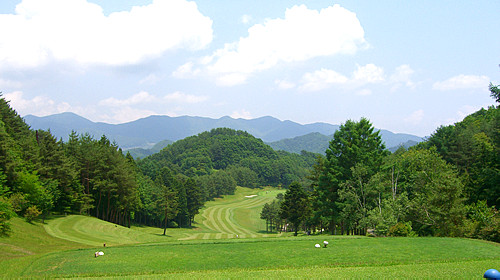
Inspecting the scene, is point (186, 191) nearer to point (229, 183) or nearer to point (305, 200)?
point (305, 200)

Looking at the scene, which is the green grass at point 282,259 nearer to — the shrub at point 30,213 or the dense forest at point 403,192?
the dense forest at point 403,192

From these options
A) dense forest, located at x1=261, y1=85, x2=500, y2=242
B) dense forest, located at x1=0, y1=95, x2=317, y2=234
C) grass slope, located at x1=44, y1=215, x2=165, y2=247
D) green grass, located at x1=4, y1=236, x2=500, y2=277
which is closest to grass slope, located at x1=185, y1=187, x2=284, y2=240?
dense forest, located at x1=0, y1=95, x2=317, y2=234

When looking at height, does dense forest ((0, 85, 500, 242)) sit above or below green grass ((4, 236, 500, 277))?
above

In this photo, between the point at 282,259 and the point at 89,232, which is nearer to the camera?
the point at 282,259

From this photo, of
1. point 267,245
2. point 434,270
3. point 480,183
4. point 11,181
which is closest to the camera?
point 434,270

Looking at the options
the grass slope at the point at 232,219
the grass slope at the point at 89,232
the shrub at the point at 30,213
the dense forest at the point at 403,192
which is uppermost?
the dense forest at the point at 403,192

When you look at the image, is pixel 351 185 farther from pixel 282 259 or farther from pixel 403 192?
pixel 282 259

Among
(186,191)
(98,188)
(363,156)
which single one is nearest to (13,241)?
(98,188)

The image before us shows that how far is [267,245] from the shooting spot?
25234 mm

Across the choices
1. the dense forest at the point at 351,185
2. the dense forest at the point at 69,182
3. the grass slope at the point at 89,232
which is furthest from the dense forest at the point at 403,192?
the dense forest at the point at 69,182

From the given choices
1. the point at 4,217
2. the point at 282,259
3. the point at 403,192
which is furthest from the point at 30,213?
the point at 403,192

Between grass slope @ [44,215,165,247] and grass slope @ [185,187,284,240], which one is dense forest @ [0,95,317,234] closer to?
grass slope @ [44,215,165,247]

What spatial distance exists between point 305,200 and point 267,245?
30428 mm

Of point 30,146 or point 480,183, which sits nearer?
point 480,183
